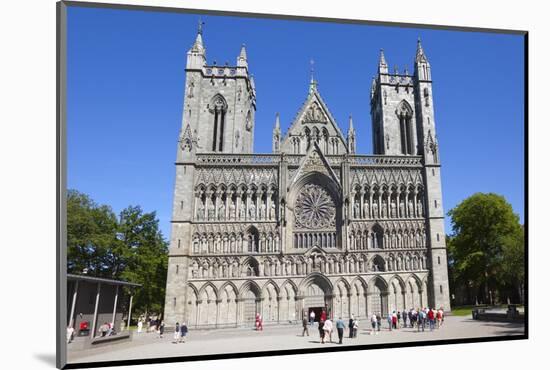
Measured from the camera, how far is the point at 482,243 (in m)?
21.6

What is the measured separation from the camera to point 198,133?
2206 centimetres

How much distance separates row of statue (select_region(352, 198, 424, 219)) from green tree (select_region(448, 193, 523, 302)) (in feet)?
5.29

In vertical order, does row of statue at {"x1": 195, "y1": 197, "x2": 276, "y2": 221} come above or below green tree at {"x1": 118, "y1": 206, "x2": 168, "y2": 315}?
above

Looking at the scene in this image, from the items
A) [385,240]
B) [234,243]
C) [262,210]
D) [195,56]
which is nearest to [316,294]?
[385,240]

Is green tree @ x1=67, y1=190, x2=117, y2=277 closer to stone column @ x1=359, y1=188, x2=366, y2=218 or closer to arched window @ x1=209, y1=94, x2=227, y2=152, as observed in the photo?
arched window @ x1=209, y1=94, x2=227, y2=152

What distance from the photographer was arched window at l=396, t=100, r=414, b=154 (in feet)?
75.5

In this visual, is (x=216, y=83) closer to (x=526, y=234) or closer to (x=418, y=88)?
(x=418, y=88)

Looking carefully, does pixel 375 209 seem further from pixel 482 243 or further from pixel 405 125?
pixel 482 243

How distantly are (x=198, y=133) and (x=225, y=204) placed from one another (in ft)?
14.0

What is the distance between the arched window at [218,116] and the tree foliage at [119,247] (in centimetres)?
536

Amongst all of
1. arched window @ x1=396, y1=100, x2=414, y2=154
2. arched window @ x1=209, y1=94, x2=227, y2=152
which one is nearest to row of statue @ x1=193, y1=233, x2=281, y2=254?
arched window @ x1=209, y1=94, x2=227, y2=152

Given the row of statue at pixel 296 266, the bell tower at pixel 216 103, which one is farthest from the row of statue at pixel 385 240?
the bell tower at pixel 216 103

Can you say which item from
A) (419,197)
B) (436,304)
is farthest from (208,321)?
(419,197)

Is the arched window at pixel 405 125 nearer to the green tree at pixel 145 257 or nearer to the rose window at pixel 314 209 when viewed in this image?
the rose window at pixel 314 209
